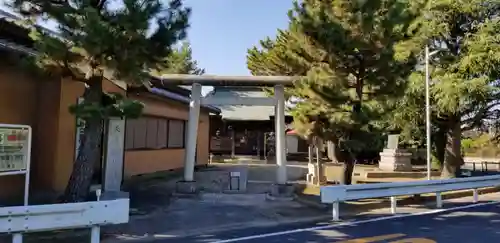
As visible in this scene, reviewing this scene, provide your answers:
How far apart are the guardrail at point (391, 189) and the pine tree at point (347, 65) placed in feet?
6.57

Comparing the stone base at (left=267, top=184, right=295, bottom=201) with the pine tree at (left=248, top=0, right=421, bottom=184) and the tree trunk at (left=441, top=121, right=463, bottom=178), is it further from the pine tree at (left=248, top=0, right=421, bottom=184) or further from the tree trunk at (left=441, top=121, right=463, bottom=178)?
the tree trunk at (left=441, top=121, right=463, bottom=178)

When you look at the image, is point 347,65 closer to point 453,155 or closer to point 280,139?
point 280,139

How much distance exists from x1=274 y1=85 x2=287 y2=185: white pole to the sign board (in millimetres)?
6214

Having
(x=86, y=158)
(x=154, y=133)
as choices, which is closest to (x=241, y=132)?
(x=154, y=133)

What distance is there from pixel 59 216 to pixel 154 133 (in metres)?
11.1

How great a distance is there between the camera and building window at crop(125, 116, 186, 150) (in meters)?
14.8

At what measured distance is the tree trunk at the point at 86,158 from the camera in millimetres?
8188

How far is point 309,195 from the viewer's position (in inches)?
480

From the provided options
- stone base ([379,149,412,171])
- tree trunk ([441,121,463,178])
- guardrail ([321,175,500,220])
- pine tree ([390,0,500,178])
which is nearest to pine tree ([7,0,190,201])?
guardrail ([321,175,500,220])

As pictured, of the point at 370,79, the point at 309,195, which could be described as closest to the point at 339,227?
the point at 309,195

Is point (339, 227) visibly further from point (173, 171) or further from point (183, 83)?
point (173, 171)

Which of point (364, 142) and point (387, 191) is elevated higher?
point (364, 142)

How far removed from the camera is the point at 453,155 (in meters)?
17.5

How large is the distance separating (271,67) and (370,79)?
963 centimetres
